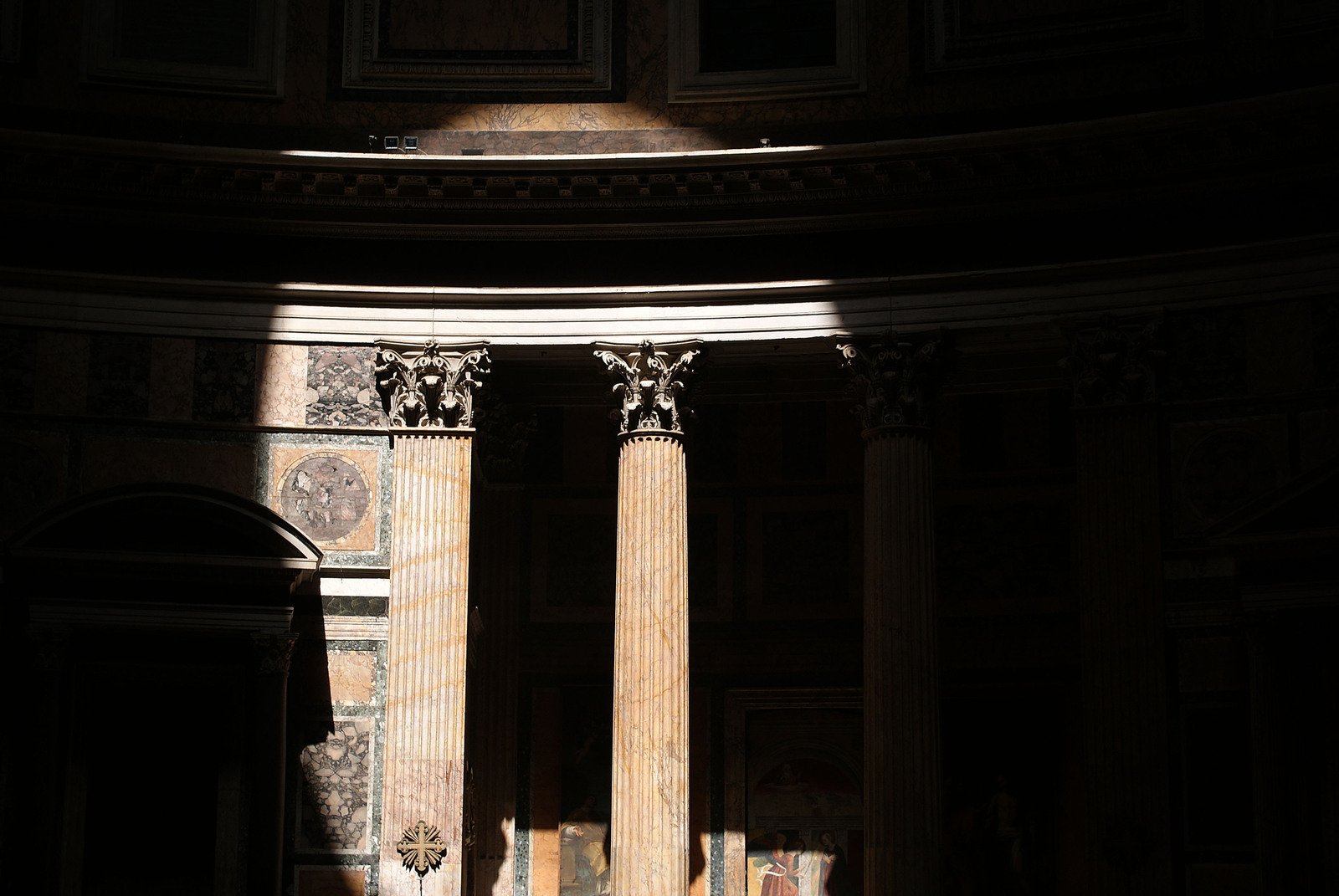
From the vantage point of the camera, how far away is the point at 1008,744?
2541 cm

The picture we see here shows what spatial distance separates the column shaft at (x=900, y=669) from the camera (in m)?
21.2

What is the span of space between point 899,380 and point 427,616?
586cm

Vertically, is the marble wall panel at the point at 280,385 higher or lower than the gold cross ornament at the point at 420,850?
higher

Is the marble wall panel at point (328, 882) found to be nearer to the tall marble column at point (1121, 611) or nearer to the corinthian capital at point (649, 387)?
the corinthian capital at point (649, 387)

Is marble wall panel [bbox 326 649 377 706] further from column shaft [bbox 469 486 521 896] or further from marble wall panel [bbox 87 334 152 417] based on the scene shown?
marble wall panel [bbox 87 334 152 417]

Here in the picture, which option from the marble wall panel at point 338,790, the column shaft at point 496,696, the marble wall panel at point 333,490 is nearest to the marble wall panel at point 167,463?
the marble wall panel at point 333,490

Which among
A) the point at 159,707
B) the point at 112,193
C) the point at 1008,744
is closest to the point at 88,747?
the point at 159,707

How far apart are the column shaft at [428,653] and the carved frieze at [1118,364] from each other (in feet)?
22.9

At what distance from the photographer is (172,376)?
23203 millimetres

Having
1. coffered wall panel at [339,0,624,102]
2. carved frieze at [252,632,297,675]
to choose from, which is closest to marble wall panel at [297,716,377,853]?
carved frieze at [252,632,297,675]

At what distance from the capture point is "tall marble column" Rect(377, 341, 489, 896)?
862 inches

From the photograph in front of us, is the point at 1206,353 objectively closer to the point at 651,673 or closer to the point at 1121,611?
the point at 1121,611

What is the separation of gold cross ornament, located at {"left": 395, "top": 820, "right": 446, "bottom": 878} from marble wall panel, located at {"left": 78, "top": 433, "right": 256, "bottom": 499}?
4305mm

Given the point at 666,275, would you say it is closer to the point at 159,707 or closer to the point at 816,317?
the point at 816,317
